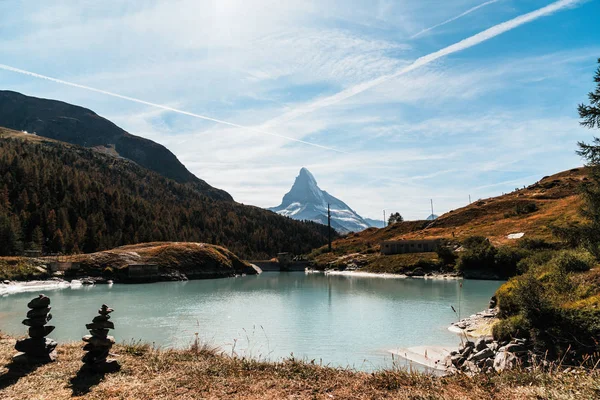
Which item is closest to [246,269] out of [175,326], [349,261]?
[349,261]

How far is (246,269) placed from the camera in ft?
431

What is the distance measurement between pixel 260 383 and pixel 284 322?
26.3 m

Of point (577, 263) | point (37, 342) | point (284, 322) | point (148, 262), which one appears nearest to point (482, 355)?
point (577, 263)

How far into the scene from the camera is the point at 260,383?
1096 centimetres

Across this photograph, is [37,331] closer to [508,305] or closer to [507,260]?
[508,305]

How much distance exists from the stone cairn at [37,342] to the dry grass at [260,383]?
51cm

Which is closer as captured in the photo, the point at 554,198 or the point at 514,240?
the point at 514,240

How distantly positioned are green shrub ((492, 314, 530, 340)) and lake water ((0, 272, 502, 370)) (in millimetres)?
4506

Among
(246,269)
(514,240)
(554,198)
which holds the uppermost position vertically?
(554,198)

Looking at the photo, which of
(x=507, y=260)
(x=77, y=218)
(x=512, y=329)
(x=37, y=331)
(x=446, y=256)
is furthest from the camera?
(x=77, y=218)

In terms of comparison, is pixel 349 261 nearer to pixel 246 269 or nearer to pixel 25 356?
pixel 246 269

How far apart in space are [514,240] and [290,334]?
87.6m

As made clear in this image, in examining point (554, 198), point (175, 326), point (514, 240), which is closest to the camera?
point (175, 326)

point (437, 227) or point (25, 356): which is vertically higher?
point (437, 227)
